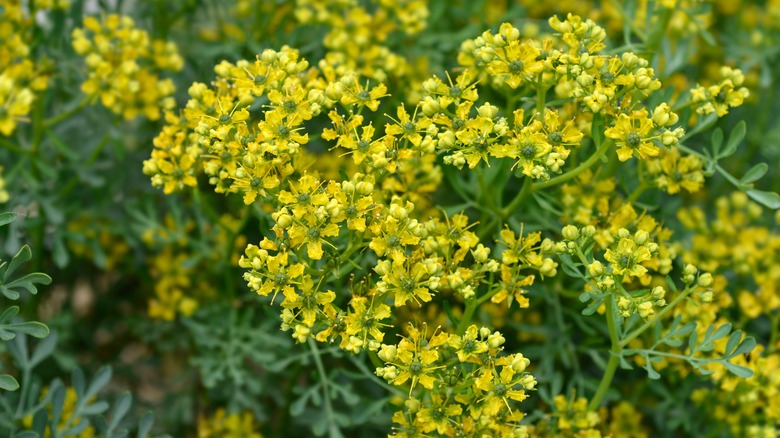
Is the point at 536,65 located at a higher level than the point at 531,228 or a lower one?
higher

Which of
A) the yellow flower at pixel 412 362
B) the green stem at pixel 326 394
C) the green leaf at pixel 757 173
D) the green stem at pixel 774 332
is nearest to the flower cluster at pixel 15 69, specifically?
the green stem at pixel 326 394

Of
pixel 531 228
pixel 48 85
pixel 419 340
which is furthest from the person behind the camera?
pixel 48 85

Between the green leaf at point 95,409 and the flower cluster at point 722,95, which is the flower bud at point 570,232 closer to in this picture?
the flower cluster at point 722,95

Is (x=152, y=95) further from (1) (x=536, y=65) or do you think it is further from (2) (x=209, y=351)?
(1) (x=536, y=65)

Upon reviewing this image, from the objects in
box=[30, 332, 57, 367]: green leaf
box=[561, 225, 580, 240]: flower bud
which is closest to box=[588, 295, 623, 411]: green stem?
box=[561, 225, 580, 240]: flower bud

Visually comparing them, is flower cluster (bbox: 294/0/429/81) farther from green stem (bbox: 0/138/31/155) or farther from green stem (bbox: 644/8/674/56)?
green stem (bbox: 0/138/31/155)

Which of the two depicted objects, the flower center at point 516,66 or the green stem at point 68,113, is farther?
the green stem at point 68,113

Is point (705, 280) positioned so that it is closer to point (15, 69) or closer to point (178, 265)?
point (178, 265)

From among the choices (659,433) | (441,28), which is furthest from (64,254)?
(659,433)

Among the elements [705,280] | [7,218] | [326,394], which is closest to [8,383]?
[7,218]
